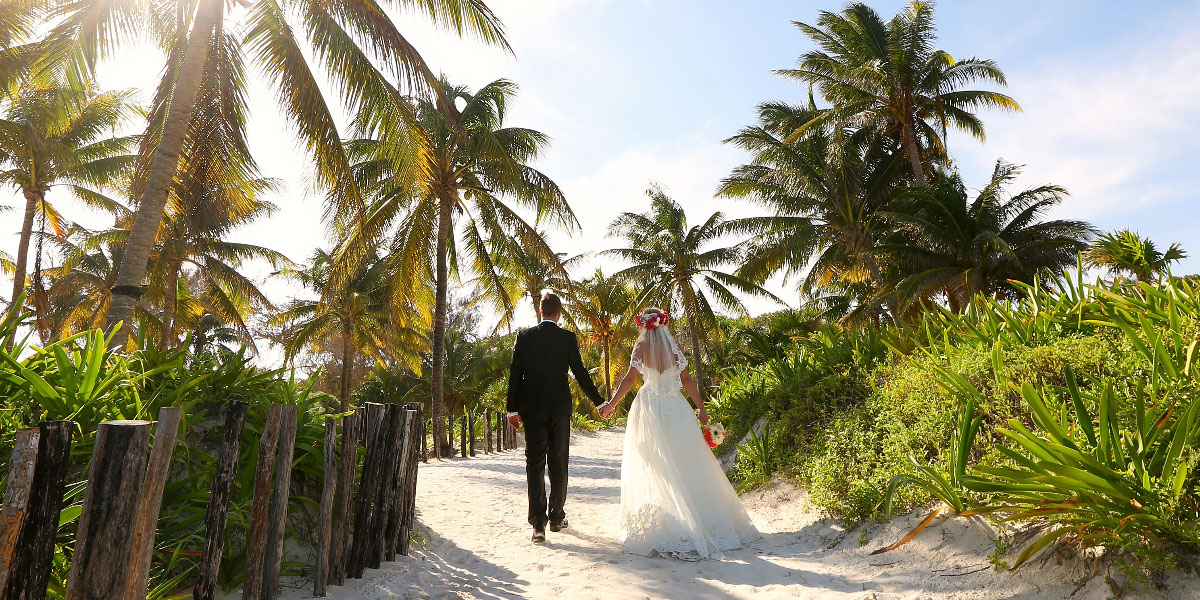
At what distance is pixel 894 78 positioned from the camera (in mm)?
19141

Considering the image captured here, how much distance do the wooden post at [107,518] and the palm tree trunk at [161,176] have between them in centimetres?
471

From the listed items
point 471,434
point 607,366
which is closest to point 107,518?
point 471,434

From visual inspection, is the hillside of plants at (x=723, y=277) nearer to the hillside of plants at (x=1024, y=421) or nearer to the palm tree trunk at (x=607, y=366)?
the hillside of plants at (x=1024, y=421)

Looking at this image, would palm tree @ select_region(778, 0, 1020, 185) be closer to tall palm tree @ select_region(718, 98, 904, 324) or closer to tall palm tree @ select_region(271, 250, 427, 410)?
tall palm tree @ select_region(718, 98, 904, 324)

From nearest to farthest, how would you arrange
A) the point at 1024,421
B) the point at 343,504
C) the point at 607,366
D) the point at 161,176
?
Result: the point at 343,504
the point at 1024,421
the point at 161,176
the point at 607,366

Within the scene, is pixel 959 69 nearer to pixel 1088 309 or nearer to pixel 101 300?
pixel 1088 309

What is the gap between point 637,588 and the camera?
3426mm

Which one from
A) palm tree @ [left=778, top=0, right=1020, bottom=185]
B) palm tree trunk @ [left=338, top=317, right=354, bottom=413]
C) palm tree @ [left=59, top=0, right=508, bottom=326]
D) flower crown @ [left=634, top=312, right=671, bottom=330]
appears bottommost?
flower crown @ [left=634, top=312, right=671, bottom=330]

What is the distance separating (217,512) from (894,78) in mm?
21422

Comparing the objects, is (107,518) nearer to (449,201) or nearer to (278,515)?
(278,515)

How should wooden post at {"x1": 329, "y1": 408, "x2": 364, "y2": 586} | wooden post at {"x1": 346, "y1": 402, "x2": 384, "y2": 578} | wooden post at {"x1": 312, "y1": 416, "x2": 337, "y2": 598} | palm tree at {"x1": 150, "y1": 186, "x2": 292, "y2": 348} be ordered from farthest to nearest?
1. palm tree at {"x1": 150, "y1": 186, "x2": 292, "y2": 348}
2. wooden post at {"x1": 346, "y1": 402, "x2": 384, "y2": 578}
3. wooden post at {"x1": 329, "y1": 408, "x2": 364, "y2": 586}
4. wooden post at {"x1": 312, "y1": 416, "x2": 337, "y2": 598}

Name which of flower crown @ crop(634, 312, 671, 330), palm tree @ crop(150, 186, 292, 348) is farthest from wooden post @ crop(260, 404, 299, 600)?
palm tree @ crop(150, 186, 292, 348)

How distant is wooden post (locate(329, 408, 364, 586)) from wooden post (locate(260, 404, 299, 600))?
34cm

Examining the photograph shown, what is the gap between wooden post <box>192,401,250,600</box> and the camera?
2529mm
